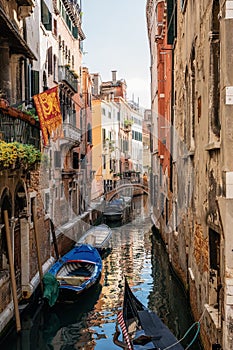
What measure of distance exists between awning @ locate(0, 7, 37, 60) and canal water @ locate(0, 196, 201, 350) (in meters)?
4.83

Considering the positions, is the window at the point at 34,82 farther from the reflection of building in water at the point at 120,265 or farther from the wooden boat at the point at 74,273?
the reflection of building in water at the point at 120,265

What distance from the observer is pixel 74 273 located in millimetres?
11383

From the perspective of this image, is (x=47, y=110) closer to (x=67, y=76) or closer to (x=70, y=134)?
(x=70, y=134)

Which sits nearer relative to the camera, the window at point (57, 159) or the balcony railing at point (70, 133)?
the window at point (57, 159)

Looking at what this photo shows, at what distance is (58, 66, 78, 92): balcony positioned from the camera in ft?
50.1

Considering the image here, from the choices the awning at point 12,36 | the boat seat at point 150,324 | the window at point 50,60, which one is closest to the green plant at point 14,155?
the awning at point 12,36

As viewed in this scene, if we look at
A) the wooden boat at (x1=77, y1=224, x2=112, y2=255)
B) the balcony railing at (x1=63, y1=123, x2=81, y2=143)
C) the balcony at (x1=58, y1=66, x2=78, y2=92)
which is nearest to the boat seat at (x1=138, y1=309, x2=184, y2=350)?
the wooden boat at (x1=77, y1=224, x2=112, y2=255)

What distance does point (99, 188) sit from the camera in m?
29.6

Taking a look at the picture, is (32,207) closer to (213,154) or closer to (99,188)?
(213,154)

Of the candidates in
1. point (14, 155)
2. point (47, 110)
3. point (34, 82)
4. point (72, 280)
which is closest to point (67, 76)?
point (34, 82)

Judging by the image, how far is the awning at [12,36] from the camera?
713cm

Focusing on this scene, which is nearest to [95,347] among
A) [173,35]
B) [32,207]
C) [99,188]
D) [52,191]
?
[32,207]

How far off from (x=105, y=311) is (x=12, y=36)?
5426mm

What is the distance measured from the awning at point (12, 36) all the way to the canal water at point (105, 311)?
4828 mm
